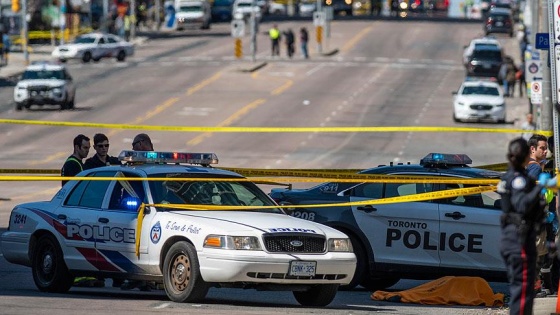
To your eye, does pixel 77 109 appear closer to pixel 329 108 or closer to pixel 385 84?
pixel 329 108

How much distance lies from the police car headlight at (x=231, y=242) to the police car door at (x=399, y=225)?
279 cm

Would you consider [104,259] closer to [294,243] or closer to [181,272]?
[181,272]

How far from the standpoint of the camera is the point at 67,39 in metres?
89.7

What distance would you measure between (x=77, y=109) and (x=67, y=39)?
34327 mm

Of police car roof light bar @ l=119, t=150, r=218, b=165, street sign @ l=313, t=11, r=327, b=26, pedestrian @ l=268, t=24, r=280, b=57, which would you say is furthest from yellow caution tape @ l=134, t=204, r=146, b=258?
street sign @ l=313, t=11, r=327, b=26

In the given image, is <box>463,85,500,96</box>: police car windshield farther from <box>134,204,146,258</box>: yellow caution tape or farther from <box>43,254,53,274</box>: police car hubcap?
<box>134,204,146,258</box>: yellow caution tape

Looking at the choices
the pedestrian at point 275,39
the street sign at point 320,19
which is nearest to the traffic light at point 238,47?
the pedestrian at point 275,39

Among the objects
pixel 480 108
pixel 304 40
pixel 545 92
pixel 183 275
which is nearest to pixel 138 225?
pixel 183 275

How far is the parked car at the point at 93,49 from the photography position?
7356 centimetres

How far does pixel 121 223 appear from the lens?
14047mm

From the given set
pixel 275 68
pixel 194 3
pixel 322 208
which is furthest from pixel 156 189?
pixel 194 3

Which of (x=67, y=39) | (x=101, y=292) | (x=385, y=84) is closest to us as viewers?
(x=101, y=292)

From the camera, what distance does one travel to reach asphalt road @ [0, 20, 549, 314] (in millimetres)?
14750

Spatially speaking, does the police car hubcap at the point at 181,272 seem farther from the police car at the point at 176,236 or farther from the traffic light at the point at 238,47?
the traffic light at the point at 238,47
